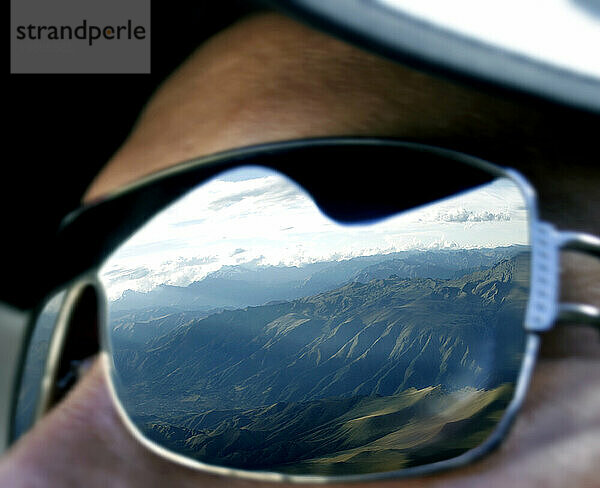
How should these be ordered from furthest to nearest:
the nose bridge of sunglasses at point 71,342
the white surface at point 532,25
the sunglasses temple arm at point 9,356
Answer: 1. the sunglasses temple arm at point 9,356
2. the nose bridge of sunglasses at point 71,342
3. the white surface at point 532,25

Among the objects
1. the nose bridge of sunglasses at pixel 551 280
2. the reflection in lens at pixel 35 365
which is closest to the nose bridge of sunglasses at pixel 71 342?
the reflection in lens at pixel 35 365

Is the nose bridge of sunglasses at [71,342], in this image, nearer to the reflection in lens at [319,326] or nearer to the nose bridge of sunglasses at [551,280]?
the reflection in lens at [319,326]

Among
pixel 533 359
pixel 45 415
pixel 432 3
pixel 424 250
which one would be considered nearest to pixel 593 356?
pixel 533 359

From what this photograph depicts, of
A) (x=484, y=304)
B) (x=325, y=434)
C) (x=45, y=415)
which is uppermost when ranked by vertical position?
(x=484, y=304)

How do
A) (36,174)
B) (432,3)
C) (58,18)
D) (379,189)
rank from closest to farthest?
1. (432,3)
2. (379,189)
3. (58,18)
4. (36,174)

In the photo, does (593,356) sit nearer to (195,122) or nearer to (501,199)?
(501,199)

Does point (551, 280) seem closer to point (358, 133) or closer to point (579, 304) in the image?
point (579, 304)

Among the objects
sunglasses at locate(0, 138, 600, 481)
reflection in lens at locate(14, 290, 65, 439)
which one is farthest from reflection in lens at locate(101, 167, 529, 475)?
reflection in lens at locate(14, 290, 65, 439)
